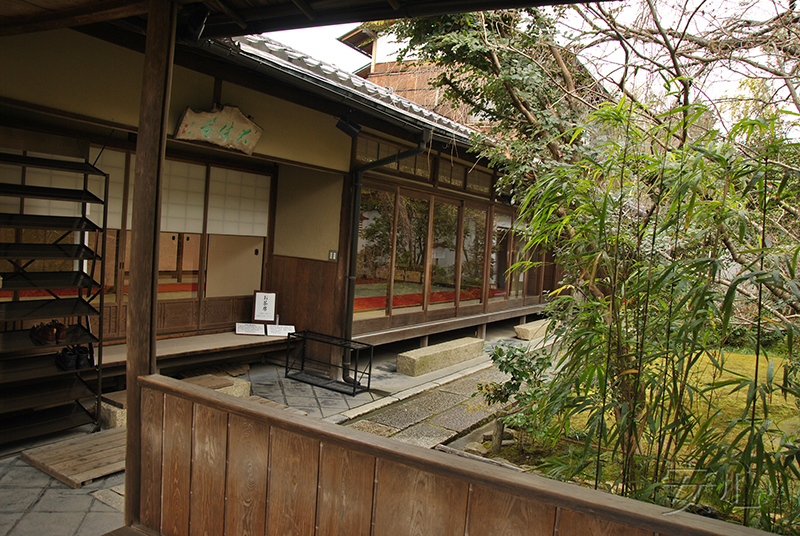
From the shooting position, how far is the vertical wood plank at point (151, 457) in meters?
2.72

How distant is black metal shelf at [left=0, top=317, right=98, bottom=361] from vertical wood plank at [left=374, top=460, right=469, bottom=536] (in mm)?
3651

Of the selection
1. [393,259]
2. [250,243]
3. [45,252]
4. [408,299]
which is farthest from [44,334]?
[408,299]

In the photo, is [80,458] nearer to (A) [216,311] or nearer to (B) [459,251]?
(A) [216,311]

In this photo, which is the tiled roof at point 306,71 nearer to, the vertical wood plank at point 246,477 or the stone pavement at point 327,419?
the vertical wood plank at point 246,477

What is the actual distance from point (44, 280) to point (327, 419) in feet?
9.53

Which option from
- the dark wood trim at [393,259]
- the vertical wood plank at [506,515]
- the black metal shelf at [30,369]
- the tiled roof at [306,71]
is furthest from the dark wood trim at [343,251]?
the vertical wood plank at [506,515]

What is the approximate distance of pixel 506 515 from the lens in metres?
1.78

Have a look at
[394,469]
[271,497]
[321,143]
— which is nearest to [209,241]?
[321,143]

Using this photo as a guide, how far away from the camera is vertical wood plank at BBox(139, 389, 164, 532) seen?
2.72 meters

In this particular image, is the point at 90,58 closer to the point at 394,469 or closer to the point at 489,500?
the point at 394,469

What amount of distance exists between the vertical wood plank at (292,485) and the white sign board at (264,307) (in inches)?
205

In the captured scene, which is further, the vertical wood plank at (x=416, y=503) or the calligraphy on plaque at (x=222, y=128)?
the calligraphy on plaque at (x=222, y=128)

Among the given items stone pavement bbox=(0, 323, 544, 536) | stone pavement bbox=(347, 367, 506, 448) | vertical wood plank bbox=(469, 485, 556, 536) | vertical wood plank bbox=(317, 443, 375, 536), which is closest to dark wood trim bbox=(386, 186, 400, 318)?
stone pavement bbox=(0, 323, 544, 536)

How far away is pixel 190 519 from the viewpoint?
2592mm
